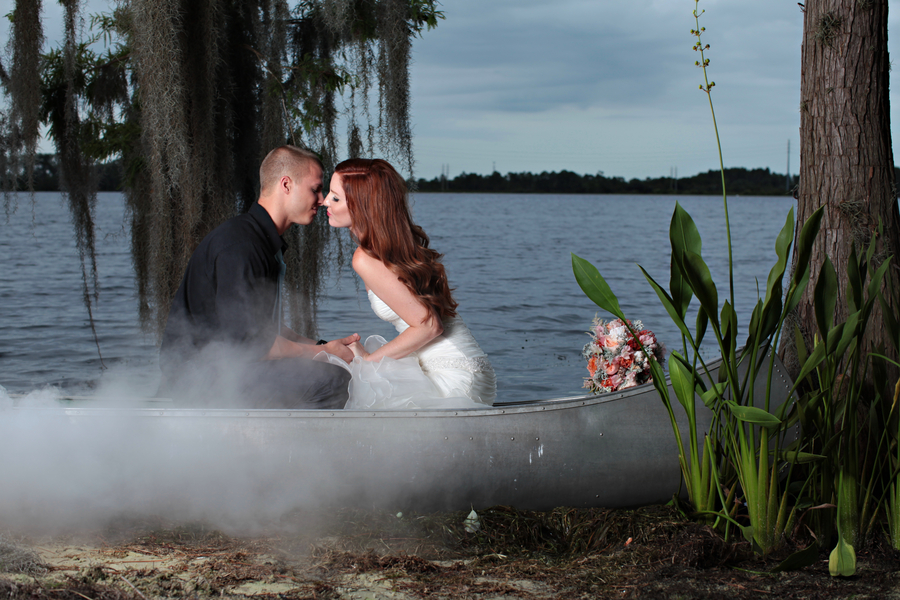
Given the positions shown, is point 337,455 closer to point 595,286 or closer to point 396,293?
point 396,293

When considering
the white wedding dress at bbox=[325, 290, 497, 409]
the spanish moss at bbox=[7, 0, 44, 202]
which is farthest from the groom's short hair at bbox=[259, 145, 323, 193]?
the spanish moss at bbox=[7, 0, 44, 202]

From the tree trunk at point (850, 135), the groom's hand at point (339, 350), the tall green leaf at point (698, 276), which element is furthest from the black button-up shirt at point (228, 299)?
the tree trunk at point (850, 135)

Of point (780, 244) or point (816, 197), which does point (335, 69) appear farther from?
point (780, 244)

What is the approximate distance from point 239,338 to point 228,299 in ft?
0.52

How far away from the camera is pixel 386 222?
9.98 ft

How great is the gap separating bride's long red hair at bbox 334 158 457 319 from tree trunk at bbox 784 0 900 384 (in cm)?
162

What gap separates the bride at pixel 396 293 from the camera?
303 cm

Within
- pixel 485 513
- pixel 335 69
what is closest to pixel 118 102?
pixel 335 69

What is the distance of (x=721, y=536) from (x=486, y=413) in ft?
2.97

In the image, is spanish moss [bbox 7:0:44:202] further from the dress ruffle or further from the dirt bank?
the dirt bank

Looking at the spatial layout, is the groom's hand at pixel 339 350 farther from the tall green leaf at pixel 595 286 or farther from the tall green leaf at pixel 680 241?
the tall green leaf at pixel 680 241

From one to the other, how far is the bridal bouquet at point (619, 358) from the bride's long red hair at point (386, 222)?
871mm

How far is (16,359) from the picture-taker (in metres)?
7.34

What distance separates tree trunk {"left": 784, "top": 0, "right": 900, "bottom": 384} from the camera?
122 inches
